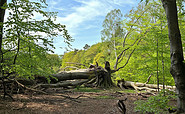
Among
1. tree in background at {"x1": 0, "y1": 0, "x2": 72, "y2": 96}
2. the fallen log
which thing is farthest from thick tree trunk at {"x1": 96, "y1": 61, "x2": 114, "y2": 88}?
tree in background at {"x1": 0, "y1": 0, "x2": 72, "y2": 96}

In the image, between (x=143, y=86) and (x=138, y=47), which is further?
(x=143, y=86)

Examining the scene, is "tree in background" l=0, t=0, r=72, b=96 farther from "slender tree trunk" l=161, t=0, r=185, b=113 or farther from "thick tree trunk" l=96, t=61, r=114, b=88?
"thick tree trunk" l=96, t=61, r=114, b=88

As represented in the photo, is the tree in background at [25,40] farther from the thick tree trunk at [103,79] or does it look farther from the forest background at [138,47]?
the thick tree trunk at [103,79]

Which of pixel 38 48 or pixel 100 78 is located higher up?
pixel 38 48

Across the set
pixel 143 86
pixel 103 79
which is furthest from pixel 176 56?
pixel 103 79

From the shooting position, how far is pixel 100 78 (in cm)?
1216

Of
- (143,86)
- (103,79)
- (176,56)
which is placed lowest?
(143,86)

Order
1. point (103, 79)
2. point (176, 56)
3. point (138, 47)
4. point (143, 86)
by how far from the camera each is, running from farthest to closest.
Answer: point (103, 79) < point (143, 86) < point (138, 47) < point (176, 56)

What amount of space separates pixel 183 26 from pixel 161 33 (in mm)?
1269

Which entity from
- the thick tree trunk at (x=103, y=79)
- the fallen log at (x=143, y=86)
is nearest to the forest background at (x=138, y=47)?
the fallen log at (x=143, y=86)

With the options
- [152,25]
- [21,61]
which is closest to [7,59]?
[21,61]

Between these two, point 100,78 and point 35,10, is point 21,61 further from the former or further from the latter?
point 100,78

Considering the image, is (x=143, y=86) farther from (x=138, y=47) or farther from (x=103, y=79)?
(x=138, y=47)

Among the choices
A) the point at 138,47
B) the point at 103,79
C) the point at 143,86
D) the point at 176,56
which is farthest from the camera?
the point at 103,79
